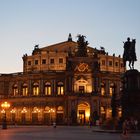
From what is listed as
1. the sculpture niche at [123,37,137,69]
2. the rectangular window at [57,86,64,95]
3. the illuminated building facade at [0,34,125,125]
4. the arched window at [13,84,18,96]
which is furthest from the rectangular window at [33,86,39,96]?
the sculpture niche at [123,37,137,69]

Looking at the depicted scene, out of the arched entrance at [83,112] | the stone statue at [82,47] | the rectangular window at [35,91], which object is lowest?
the arched entrance at [83,112]

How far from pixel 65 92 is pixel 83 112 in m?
7.23

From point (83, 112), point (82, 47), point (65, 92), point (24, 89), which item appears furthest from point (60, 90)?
point (82, 47)

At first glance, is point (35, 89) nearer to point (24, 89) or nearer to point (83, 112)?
point (24, 89)

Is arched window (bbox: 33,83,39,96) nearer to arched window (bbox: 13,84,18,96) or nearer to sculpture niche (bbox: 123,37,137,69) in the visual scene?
arched window (bbox: 13,84,18,96)

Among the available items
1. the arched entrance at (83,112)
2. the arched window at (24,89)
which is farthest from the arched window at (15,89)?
the arched entrance at (83,112)

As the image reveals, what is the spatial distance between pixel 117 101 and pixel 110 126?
4215 mm

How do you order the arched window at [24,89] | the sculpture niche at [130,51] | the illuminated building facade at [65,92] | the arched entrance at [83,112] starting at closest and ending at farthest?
the sculpture niche at [130,51] → the illuminated building facade at [65,92] → the arched entrance at [83,112] → the arched window at [24,89]

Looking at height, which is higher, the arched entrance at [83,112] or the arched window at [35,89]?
the arched window at [35,89]

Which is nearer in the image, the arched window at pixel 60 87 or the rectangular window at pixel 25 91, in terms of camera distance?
the arched window at pixel 60 87

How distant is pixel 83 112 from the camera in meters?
108

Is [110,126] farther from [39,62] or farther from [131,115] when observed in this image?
[39,62]

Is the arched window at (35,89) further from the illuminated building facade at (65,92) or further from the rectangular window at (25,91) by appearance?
the rectangular window at (25,91)

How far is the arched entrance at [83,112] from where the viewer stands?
107 meters
